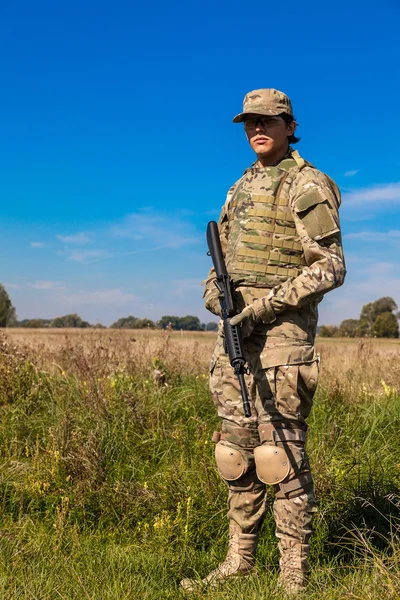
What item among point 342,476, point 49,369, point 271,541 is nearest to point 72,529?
point 271,541

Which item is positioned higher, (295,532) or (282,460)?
(282,460)

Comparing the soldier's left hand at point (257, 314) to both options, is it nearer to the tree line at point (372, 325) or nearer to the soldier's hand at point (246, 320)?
the soldier's hand at point (246, 320)

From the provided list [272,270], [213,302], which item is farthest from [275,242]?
[213,302]

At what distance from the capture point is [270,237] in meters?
3.39

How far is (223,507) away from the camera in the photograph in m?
4.10

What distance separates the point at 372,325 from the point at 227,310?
10.5 meters

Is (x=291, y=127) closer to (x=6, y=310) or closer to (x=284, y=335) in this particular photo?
(x=284, y=335)

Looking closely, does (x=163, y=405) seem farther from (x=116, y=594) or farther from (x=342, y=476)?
(x=116, y=594)

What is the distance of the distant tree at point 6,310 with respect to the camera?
53.4 metres

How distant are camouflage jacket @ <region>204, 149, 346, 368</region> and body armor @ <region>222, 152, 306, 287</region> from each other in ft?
0.13

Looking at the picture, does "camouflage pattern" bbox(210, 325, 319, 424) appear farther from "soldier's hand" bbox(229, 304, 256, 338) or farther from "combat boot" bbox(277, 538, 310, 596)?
"combat boot" bbox(277, 538, 310, 596)

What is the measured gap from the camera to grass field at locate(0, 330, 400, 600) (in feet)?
10.5

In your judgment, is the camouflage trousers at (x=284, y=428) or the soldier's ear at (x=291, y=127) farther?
the soldier's ear at (x=291, y=127)

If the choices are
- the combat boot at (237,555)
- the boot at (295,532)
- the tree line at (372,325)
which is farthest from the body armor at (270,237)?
the tree line at (372,325)
